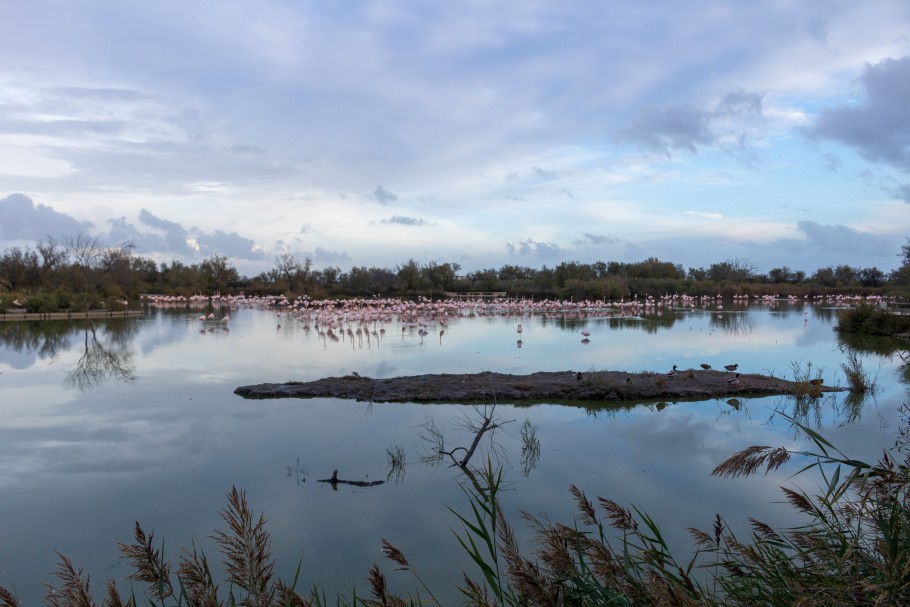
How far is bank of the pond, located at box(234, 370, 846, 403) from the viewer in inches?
410

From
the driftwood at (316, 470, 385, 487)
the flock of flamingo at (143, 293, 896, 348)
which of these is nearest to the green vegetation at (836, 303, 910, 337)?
the flock of flamingo at (143, 293, 896, 348)

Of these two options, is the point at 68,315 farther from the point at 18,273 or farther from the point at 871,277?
the point at 871,277

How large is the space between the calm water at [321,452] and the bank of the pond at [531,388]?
437 mm

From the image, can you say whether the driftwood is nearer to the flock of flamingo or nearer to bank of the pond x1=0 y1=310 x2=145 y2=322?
the flock of flamingo

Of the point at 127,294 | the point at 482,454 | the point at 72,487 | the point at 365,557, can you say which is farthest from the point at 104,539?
the point at 127,294

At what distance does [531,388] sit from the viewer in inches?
424

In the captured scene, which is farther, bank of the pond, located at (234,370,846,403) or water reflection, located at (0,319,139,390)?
water reflection, located at (0,319,139,390)

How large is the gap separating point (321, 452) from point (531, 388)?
4.48m

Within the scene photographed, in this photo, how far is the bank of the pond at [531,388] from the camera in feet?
34.1

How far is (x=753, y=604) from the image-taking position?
211cm

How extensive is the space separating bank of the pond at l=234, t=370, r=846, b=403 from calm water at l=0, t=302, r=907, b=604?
1.43 feet

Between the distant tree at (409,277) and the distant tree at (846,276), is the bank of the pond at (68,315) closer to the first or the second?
the distant tree at (409,277)

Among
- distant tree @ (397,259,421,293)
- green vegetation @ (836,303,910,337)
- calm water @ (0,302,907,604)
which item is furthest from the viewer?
distant tree @ (397,259,421,293)

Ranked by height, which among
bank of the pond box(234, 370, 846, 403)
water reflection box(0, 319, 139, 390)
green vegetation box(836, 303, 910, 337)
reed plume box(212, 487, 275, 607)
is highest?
reed plume box(212, 487, 275, 607)
